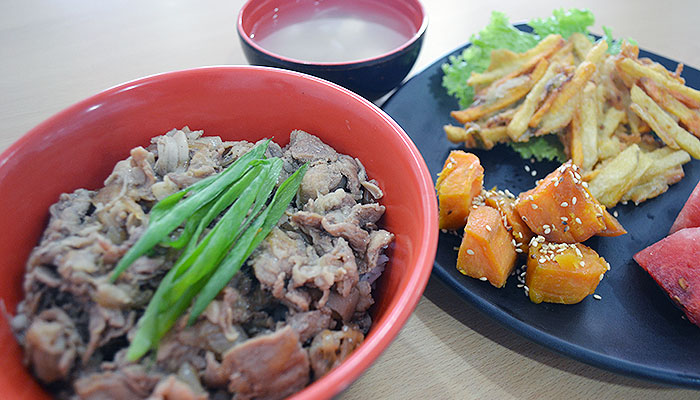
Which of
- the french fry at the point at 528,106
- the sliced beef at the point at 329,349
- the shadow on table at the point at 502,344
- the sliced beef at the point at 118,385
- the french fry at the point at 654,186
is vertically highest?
the sliced beef at the point at 118,385

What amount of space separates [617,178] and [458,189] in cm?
81

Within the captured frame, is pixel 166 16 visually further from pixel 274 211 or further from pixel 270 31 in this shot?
pixel 274 211

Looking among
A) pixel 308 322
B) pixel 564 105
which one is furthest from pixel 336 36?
pixel 308 322

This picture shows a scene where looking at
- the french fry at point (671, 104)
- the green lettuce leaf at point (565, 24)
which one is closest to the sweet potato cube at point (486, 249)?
the french fry at point (671, 104)

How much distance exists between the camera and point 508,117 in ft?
7.38

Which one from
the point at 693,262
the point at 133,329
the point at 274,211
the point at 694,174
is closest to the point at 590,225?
the point at 693,262

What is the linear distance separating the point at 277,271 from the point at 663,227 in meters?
1.71

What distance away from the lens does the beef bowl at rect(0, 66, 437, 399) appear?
958 millimetres

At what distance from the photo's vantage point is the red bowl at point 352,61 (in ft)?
6.50

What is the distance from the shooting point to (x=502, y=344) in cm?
157

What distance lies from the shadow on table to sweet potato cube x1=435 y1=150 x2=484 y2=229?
0.78 feet

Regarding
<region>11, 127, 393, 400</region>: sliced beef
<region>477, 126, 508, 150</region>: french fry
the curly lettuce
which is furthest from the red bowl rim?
<region>11, 127, 393, 400</region>: sliced beef

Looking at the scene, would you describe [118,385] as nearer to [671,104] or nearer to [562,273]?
[562,273]

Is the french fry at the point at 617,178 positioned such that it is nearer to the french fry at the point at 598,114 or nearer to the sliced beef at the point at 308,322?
the french fry at the point at 598,114
